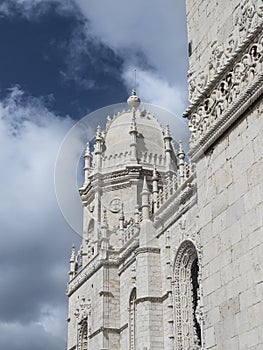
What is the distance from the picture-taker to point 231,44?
26.3ft

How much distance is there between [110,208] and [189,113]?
2119 centimetres

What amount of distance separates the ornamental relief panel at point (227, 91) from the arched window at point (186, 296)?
37.1ft

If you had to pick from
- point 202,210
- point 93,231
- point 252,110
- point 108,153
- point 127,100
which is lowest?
point 202,210

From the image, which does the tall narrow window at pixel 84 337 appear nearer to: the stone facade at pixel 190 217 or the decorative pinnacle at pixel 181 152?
the stone facade at pixel 190 217

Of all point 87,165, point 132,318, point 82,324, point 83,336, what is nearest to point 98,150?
point 87,165

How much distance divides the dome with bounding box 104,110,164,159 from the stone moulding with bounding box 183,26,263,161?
21228 mm

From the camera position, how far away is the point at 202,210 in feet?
27.4

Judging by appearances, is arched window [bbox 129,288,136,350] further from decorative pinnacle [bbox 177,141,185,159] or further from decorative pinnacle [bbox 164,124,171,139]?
decorative pinnacle [bbox 164,124,171,139]

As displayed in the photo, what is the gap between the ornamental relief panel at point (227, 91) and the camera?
7.43 m

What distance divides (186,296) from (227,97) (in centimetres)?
1304

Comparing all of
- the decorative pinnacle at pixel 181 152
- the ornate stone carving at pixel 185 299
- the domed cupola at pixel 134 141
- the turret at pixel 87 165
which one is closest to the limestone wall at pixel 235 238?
the ornate stone carving at pixel 185 299

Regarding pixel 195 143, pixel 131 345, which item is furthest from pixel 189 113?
pixel 131 345

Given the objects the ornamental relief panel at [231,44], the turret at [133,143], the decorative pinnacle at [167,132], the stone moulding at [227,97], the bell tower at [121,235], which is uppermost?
the decorative pinnacle at [167,132]

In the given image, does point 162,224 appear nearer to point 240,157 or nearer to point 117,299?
point 117,299
